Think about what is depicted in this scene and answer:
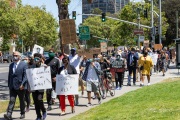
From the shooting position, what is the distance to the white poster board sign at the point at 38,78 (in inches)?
473

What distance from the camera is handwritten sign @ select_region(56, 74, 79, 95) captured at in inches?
520

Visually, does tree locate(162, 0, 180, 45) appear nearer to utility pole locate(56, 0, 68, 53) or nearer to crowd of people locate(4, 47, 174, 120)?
crowd of people locate(4, 47, 174, 120)

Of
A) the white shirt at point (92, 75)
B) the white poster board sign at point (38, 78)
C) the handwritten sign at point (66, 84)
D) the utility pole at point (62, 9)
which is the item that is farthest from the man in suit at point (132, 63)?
the white poster board sign at point (38, 78)

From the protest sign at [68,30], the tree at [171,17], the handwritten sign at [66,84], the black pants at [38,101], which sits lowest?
the black pants at [38,101]

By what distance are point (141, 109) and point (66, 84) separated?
228cm

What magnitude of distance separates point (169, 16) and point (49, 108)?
67022 millimetres

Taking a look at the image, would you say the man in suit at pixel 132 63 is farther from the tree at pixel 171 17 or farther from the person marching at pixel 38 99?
the tree at pixel 171 17

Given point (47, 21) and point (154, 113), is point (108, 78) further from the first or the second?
point (47, 21)

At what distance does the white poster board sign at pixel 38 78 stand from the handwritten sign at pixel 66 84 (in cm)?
95

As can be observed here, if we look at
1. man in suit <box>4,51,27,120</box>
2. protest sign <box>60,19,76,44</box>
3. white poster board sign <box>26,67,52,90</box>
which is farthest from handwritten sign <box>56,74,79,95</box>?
protest sign <box>60,19,76,44</box>

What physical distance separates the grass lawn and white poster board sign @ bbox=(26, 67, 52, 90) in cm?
118

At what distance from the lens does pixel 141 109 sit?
1241 centimetres

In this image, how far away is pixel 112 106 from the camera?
13805 millimetres

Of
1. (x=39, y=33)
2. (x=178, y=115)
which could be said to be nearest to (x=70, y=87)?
(x=178, y=115)
